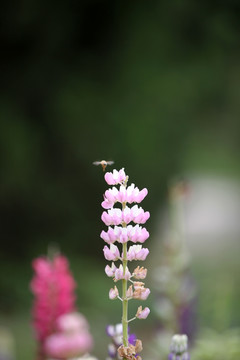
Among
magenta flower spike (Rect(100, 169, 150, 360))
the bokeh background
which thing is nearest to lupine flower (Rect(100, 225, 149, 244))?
magenta flower spike (Rect(100, 169, 150, 360))

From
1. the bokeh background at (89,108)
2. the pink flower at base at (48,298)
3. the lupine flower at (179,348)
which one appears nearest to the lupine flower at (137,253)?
the lupine flower at (179,348)

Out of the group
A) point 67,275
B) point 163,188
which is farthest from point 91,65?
point 67,275

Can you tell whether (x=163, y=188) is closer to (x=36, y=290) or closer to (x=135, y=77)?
(x=135, y=77)

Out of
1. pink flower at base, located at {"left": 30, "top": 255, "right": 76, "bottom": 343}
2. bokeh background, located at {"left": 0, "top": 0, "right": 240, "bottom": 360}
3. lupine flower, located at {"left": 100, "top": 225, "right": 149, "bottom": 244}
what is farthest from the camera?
bokeh background, located at {"left": 0, "top": 0, "right": 240, "bottom": 360}

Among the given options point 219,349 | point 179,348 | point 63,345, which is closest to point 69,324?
point 63,345

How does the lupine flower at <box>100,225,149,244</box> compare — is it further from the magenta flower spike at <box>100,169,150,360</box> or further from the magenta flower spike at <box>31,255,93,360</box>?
the magenta flower spike at <box>31,255,93,360</box>

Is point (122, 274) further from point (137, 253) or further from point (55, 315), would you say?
point (55, 315)
